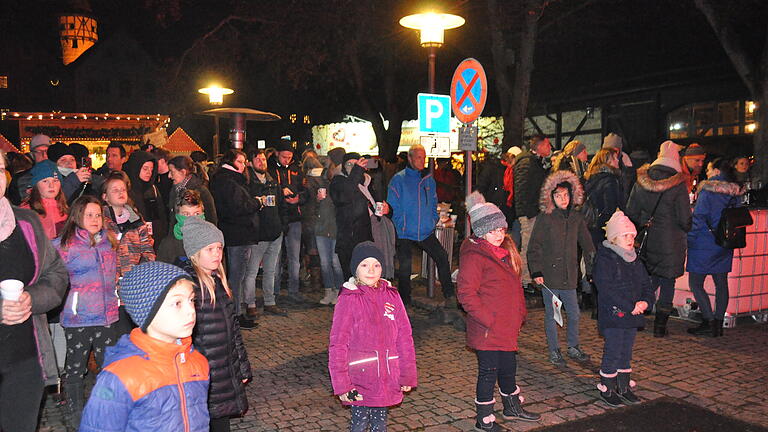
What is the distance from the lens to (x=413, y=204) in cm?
888

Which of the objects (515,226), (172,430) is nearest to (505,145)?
(515,226)

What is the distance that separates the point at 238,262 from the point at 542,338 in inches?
151

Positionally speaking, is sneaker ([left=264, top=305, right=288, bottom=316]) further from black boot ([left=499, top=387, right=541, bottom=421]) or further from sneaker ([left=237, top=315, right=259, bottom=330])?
black boot ([left=499, top=387, right=541, bottom=421])

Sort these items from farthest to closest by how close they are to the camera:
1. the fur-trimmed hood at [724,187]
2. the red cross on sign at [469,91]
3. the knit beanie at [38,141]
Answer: the knit beanie at [38,141]
the red cross on sign at [469,91]
the fur-trimmed hood at [724,187]

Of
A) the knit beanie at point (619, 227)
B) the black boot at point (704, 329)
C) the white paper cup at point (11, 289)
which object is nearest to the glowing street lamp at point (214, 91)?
the black boot at point (704, 329)

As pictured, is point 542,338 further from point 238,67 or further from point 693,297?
point 238,67

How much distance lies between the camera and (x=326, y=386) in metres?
6.07

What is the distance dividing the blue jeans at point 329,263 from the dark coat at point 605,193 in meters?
3.59

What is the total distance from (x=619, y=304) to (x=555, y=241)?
105cm

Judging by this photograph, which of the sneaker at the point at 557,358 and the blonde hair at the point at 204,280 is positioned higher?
the blonde hair at the point at 204,280

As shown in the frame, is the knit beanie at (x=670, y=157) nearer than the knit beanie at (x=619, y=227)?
No

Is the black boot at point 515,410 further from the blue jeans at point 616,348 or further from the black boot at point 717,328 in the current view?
the black boot at point 717,328

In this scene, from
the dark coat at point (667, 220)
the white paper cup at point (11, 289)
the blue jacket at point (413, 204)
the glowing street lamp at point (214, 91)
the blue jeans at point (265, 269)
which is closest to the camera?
the white paper cup at point (11, 289)

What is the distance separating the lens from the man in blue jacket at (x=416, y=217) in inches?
349
